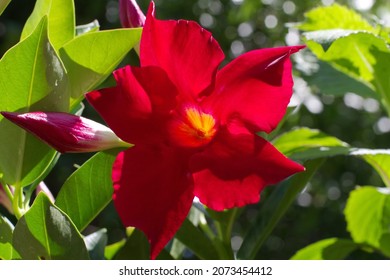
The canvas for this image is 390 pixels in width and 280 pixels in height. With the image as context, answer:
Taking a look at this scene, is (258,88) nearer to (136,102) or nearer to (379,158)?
(136,102)

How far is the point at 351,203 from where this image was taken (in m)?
1.02

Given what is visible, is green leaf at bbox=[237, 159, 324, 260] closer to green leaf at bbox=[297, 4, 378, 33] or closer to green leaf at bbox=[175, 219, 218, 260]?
green leaf at bbox=[175, 219, 218, 260]

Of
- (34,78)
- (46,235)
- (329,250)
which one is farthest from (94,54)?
(329,250)

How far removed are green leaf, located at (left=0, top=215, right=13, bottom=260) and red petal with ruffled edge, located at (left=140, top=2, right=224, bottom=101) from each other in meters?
0.23

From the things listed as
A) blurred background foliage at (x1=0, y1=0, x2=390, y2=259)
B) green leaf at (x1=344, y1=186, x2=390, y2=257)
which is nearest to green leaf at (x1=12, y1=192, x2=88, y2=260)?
green leaf at (x1=344, y1=186, x2=390, y2=257)

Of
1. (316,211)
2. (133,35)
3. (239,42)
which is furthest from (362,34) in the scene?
(239,42)

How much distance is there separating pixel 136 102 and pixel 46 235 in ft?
0.49

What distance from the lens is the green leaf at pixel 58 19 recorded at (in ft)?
2.37

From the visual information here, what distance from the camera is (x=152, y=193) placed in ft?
1.94

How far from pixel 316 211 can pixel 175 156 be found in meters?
2.94

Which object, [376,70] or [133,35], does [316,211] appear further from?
[133,35]

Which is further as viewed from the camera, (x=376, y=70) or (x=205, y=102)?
(x=376, y=70)

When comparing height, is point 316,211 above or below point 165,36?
below

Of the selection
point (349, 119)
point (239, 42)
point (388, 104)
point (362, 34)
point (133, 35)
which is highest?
point (133, 35)
